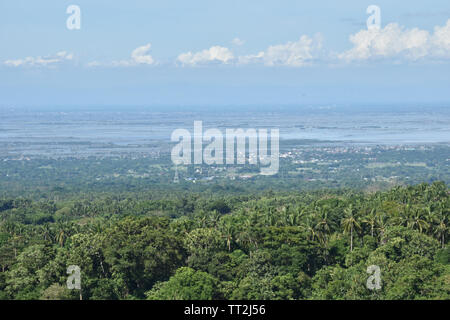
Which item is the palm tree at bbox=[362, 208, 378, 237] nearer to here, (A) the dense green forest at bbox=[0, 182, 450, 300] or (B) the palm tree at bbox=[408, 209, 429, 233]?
(A) the dense green forest at bbox=[0, 182, 450, 300]

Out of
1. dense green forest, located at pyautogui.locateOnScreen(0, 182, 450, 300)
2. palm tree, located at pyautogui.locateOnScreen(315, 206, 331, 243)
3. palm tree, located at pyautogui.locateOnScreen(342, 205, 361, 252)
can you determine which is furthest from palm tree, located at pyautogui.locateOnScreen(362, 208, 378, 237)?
palm tree, located at pyautogui.locateOnScreen(315, 206, 331, 243)

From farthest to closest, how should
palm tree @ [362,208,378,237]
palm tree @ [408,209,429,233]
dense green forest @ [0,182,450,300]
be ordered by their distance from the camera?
palm tree @ [362,208,378,237]
palm tree @ [408,209,429,233]
dense green forest @ [0,182,450,300]

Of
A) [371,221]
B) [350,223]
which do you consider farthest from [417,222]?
[350,223]

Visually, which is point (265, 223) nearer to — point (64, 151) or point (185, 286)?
point (185, 286)

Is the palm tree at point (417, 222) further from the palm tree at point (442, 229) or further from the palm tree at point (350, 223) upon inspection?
the palm tree at point (350, 223)

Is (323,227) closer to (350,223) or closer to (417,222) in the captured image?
(350,223)

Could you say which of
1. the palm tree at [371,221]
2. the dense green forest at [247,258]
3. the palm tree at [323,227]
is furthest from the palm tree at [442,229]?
the palm tree at [323,227]
